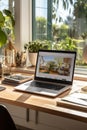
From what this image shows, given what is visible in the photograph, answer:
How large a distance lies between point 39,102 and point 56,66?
498 mm

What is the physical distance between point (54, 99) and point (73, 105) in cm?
19

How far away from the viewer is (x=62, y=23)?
7.57ft

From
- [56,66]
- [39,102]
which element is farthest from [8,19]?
[39,102]

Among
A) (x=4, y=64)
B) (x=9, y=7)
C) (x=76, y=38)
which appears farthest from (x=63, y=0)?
(x=4, y=64)

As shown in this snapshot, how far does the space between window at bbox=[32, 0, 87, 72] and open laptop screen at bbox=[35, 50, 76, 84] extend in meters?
0.45

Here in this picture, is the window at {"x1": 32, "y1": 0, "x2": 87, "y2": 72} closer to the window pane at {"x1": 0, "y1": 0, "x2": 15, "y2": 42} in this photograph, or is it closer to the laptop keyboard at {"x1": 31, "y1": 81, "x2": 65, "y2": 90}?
the window pane at {"x1": 0, "y1": 0, "x2": 15, "y2": 42}

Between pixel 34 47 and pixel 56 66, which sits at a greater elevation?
pixel 34 47

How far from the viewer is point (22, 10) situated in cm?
239

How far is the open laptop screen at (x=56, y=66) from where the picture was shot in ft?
5.75

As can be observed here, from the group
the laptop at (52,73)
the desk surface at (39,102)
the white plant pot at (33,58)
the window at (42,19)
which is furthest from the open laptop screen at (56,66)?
the window at (42,19)

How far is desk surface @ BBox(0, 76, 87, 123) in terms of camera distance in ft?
3.98

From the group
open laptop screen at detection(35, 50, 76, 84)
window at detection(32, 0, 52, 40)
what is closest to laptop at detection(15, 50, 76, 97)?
open laptop screen at detection(35, 50, 76, 84)

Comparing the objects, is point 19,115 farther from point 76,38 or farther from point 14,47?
point 76,38

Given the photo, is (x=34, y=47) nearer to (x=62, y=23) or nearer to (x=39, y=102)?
(x=62, y=23)
